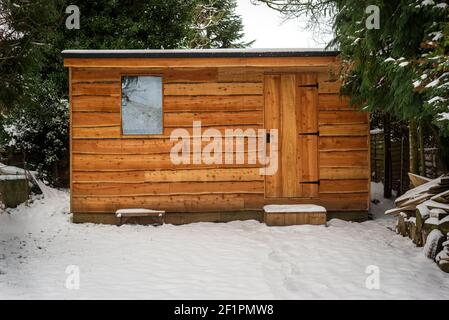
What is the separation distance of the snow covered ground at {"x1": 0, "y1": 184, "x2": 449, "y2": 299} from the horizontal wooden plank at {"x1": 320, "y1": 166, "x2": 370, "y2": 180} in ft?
3.38

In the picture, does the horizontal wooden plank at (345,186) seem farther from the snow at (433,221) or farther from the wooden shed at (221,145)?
the snow at (433,221)

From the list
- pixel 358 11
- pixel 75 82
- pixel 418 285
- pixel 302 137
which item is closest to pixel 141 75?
pixel 75 82

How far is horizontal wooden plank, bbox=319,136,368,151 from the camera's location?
905cm

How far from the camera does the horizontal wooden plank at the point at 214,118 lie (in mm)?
8961

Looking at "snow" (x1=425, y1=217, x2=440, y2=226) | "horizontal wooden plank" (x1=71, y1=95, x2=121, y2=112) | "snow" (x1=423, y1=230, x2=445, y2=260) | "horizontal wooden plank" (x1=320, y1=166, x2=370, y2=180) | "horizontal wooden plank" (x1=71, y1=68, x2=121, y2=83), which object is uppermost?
"horizontal wooden plank" (x1=71, y1=68, x2=121, y2=83)

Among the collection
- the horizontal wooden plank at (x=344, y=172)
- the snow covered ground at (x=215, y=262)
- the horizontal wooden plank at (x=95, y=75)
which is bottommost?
the snow covered ground at (x=215, y=262)

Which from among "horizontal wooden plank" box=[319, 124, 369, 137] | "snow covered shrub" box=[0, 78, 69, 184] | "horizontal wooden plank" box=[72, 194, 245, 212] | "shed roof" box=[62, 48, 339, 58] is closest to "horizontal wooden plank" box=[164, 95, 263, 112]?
"shed roof" box=[62, 48, 339, 58]

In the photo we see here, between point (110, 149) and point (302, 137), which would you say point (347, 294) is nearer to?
point (302, 137)

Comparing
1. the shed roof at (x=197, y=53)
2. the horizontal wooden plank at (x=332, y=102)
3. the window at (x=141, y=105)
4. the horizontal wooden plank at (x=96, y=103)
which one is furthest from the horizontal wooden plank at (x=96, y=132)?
the horizontal wooden plank at (x=332, y=102)

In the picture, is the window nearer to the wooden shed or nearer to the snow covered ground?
the wooden shed

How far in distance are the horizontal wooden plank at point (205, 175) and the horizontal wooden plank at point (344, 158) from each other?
4.77 ft

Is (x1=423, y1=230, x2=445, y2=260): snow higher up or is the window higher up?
the window

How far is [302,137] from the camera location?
29.6ft

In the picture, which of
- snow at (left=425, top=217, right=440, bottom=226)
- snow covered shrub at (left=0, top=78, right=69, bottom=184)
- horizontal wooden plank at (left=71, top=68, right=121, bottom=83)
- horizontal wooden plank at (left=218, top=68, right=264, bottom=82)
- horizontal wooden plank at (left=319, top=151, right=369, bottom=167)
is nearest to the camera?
snow at (left=425, top=217, right=440, bottom=226)
